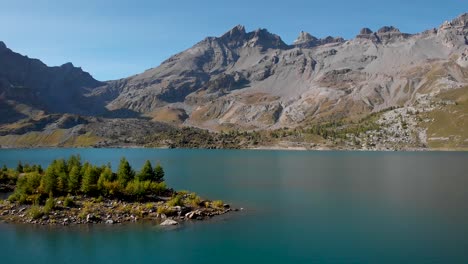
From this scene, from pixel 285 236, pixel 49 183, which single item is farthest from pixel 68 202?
pixel 285 236

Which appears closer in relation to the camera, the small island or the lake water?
the lake water

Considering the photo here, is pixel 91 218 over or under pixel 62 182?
under

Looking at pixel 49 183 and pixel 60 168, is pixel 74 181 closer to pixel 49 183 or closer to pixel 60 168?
pixel 49 183

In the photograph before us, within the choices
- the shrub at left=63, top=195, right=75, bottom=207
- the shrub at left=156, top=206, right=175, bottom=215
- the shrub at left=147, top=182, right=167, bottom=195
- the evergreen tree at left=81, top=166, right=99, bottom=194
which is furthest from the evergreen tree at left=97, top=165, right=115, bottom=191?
the shrub at left=156, top=206, right=175, bottom=215

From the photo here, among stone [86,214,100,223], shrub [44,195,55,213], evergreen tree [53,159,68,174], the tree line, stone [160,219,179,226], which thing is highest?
evergreen tree [53,159,68,174]

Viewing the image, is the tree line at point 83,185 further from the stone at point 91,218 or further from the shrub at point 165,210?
the stone at point 91,218

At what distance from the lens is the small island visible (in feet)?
201

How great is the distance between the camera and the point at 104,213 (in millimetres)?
62469

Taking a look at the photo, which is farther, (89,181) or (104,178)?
(104,178)

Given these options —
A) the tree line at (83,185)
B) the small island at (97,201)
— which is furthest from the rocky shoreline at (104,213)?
the tree line at (83,185)

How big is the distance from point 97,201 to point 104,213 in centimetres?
698

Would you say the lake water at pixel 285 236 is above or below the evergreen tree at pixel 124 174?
below

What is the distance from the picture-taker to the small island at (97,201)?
61287mm

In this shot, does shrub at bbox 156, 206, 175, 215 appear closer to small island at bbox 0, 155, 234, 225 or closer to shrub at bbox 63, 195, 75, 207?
small island at bbox 0, 155, 234, 225
